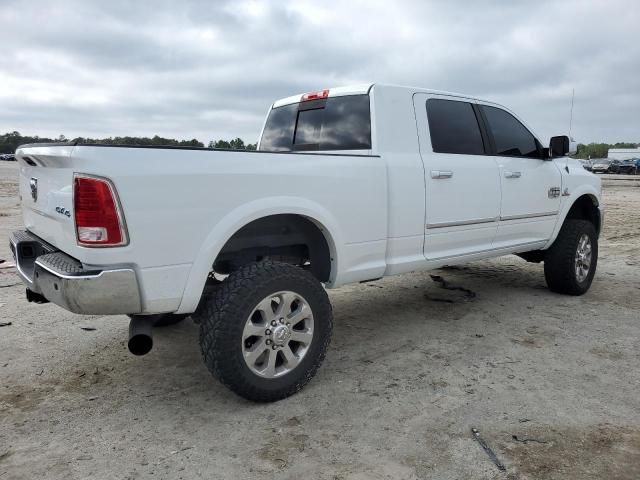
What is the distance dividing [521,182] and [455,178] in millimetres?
1036

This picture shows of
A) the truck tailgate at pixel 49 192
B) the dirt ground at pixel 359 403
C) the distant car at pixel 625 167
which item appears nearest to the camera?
the dirt ground at pixel 359 403

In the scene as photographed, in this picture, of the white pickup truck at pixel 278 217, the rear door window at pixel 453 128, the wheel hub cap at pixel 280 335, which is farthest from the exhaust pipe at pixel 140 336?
the rear door window at pixel 453 128

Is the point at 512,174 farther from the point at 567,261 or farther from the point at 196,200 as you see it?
the point at 196,200

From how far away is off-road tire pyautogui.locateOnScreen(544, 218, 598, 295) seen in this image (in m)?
5.32

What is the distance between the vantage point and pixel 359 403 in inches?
122

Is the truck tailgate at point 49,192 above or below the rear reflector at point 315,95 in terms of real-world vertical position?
below

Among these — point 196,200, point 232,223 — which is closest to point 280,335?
point 232,223

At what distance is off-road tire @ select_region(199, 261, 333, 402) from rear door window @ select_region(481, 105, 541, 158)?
249 cm

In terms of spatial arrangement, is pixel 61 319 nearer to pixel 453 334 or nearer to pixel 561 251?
pixel 453 334

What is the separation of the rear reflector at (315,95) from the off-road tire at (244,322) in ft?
5.84

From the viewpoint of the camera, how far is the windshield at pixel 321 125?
155 inches

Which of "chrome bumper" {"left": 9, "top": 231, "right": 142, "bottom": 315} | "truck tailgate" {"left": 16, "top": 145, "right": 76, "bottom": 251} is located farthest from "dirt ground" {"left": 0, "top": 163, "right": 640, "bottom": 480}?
"truck tailgate" {"left": 16, "top": 145, "right": 76, "bottom": 251}

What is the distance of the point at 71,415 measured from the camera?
298cm

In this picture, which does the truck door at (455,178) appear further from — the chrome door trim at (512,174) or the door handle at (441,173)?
the chrome door trim at (512,174)
